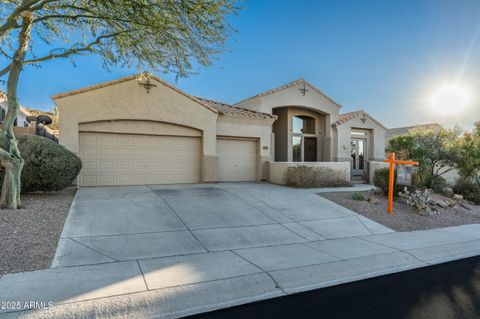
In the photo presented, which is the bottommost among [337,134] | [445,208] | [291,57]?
[445,208]

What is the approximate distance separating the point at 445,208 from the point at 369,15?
8.56 m

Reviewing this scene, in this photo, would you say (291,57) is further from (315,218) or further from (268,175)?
(315,218)

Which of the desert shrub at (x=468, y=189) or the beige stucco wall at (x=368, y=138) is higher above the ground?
the beige stucco wall at (x=368, y=138)

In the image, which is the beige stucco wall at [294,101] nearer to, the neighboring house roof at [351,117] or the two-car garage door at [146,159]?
the neighboring house roof at [351,117]

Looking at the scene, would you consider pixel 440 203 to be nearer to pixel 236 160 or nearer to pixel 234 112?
pixel 236 160

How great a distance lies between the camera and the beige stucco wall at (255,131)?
14781mm

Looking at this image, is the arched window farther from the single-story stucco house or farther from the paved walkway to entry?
the paved walkway to entry

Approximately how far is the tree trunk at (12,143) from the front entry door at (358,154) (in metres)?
18.3

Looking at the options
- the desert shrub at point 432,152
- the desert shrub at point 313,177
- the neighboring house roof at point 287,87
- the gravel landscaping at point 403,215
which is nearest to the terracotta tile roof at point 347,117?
the neighboring house roof at point 287,87

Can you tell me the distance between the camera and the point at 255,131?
1560 centimetres

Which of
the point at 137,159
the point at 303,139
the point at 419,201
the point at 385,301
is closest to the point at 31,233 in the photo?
the point at 385,301

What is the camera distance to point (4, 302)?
3.61 m

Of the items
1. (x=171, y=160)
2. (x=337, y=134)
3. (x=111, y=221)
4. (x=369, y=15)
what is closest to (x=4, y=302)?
(x=111, y=221)

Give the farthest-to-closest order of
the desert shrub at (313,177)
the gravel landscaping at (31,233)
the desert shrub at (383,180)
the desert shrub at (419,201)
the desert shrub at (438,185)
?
the desert shrub at (438,185), the desert shrub at (313,177), the desert shrub at (383,180), the desert shrub at (419,201), the gravel landscaping at (31,233)
